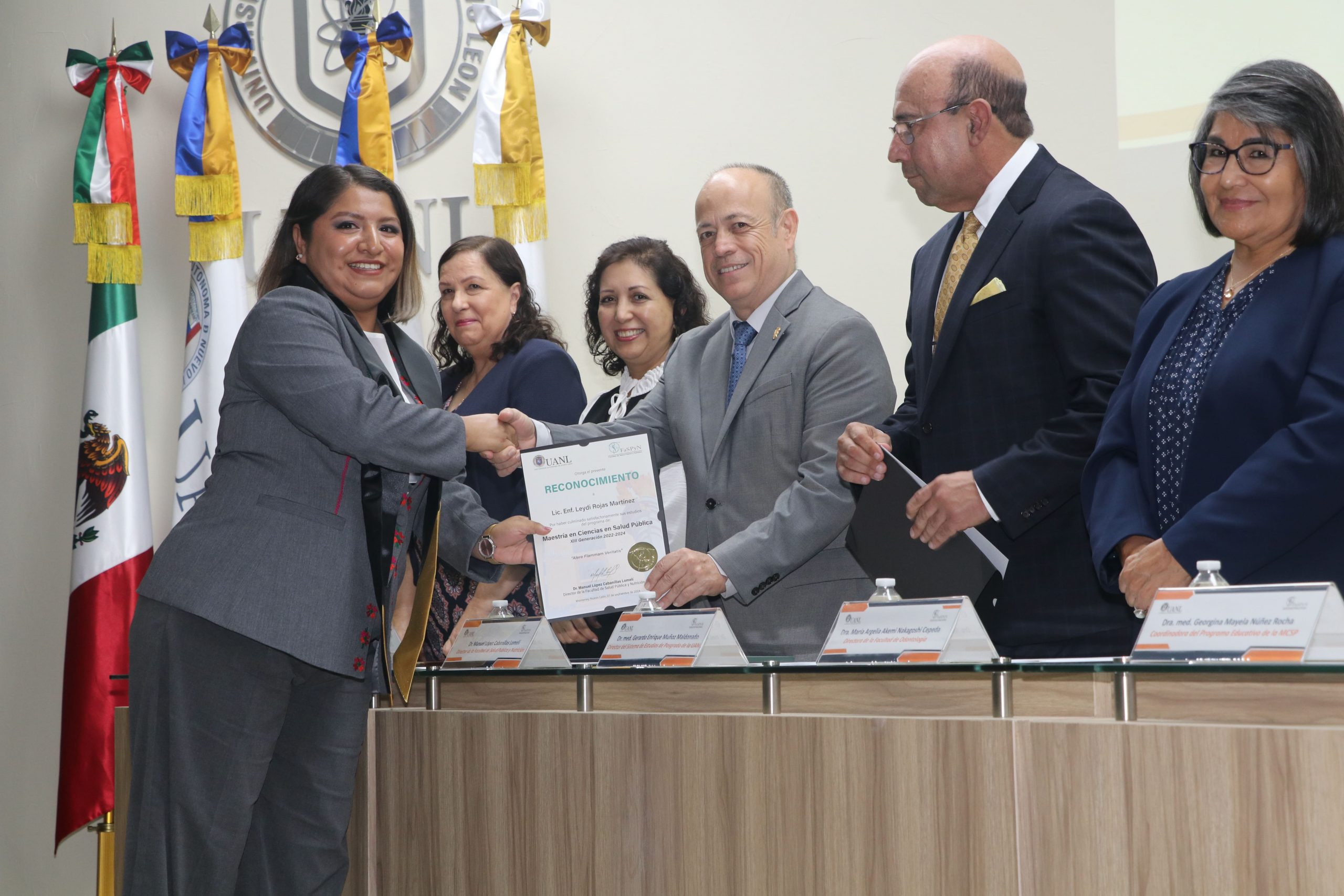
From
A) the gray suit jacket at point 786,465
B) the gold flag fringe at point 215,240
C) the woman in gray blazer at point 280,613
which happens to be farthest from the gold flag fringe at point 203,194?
the gray suit jacket at point 786,465

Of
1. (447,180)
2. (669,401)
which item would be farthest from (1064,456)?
(447,180)

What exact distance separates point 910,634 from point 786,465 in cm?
92

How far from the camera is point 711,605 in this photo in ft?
7.52

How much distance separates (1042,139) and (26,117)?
409cm

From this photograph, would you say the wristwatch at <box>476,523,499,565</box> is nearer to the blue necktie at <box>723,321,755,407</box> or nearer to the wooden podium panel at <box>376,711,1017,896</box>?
the wooden podium panel at <box>376,711,1017,896</box>

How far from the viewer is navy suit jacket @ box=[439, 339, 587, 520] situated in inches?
111

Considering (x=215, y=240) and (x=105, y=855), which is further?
(x=215, y=240)

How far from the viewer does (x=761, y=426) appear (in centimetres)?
236

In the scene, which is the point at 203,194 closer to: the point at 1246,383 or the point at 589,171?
the point at 589,171

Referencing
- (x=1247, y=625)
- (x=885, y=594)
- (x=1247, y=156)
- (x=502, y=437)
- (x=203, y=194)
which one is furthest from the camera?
(x=203, y=194)

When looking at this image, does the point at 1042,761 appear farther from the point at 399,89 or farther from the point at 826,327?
the point at 399,89

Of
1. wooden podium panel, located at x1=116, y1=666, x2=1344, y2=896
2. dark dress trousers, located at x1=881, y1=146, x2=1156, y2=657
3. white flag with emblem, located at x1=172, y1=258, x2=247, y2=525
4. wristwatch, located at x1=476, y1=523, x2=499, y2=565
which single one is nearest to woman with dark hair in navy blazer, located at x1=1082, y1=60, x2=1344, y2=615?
dark dress trousers, located at x1=881, y1=146, x2=1156, y2=657

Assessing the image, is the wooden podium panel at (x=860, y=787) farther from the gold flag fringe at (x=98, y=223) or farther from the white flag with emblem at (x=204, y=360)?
the gold flag fringe at (x=98, y=223)

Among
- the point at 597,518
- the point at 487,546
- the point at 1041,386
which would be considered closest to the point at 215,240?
the point at 487,546
